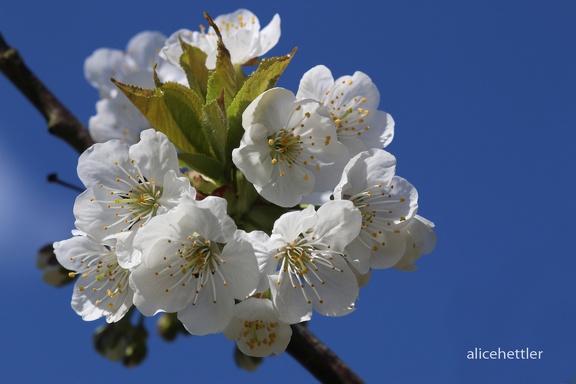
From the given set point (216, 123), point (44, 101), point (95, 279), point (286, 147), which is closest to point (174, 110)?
point (216, 123)

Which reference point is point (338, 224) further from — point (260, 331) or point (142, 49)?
point (142, 49)

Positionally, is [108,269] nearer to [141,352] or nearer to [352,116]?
[352,116]

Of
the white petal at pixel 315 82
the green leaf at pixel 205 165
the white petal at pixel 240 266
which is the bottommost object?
the white petal at pixel 240 266

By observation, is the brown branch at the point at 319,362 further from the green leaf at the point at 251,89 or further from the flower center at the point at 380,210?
the green leaf at the point at 251,89

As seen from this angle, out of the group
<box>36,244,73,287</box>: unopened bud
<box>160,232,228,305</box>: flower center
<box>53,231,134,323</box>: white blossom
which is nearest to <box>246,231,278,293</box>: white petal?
<box>160,232,228,305</box>: flower center

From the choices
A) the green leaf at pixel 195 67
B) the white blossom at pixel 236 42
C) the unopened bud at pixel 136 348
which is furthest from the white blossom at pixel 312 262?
the unopened bud at pixel 136 348

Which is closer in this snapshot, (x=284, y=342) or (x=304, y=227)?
(x=304, y=227)

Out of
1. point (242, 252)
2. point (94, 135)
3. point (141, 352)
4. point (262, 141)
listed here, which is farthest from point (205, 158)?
point (141, 352)

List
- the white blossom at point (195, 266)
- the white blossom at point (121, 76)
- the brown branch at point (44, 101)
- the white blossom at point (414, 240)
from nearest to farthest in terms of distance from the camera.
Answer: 1. the white blossom at point (195, 266)
2. the white blossom at point (414, 240)
3. the brown branch at point (44, 101)
4. the white blossom at point (121, 76)
